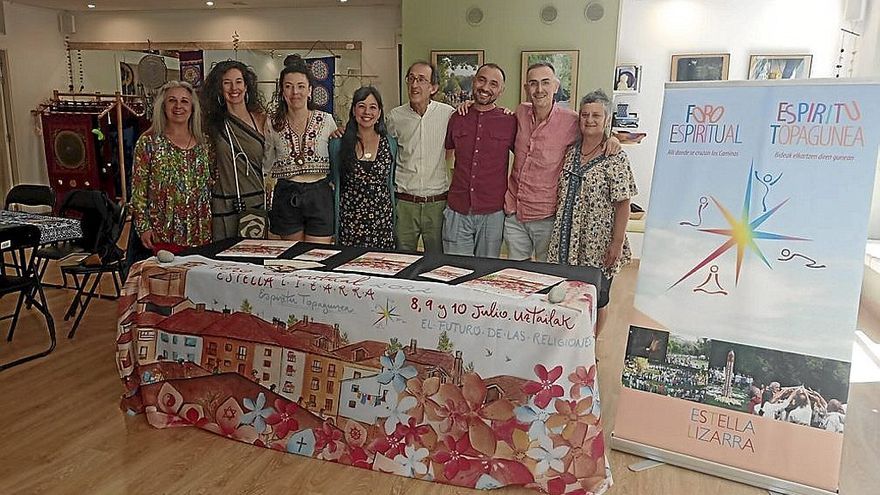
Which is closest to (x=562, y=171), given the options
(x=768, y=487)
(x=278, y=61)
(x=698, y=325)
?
(x=698, y=325)

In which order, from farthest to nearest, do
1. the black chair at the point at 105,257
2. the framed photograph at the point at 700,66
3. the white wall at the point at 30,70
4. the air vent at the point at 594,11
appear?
the white wall at the point at 30,70 → the framed photograph at the point at 700,66 → the air vent at the point at 594,11 → the black chair at the point at 105,257

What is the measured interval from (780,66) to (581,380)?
5.26 meters

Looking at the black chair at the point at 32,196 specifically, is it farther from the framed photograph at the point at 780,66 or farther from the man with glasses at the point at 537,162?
the framed photograph at the point at 780,66

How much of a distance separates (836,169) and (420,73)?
1959 mm

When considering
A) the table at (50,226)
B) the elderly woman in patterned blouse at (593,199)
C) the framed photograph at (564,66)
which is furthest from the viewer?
the framed photograph at (564,66)

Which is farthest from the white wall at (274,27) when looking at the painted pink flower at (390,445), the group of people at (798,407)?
the group of people at (798,407)

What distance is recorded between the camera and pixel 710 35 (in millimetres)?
6430

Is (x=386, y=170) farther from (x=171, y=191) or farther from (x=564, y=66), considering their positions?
(x=564, y=66)

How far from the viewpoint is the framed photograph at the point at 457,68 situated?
20.4 ft

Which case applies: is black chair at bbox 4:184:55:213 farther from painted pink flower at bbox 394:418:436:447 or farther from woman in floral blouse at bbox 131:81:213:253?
painted pink flower at bbox 394:418:436:447

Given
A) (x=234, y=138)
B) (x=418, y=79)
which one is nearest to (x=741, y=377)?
(x=418, y=79)

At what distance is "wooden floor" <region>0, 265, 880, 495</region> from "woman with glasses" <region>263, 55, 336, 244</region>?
121cm

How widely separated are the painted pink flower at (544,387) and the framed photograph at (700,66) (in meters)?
5.05

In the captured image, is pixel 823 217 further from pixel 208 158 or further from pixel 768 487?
pixel 208 158
